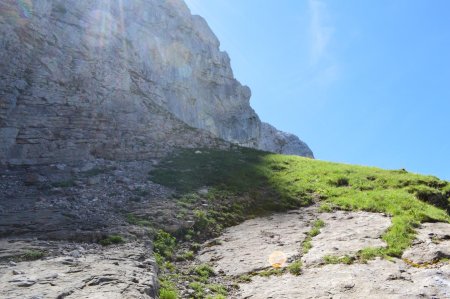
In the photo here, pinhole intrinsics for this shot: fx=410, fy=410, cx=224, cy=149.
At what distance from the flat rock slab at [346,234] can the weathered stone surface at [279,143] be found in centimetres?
9003

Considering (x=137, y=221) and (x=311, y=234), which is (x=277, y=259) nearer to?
(x=311, y=234)

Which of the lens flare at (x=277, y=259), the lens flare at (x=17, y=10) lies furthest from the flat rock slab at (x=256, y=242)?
the lens flare at (x=17, y=10)

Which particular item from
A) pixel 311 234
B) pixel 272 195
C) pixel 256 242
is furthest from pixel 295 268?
pixel 272 195

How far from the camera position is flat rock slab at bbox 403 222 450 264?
1647cm

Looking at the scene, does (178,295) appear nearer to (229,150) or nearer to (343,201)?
(343,201)

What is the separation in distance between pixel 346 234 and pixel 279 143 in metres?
112

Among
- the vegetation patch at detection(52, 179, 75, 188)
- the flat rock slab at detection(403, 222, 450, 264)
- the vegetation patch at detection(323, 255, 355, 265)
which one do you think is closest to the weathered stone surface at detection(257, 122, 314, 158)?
the vegetation patch at detection(52, 179, 75, 188)

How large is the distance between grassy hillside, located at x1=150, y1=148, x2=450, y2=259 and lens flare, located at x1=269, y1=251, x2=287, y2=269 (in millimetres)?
3309

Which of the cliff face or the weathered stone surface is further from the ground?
the weathered stone surface

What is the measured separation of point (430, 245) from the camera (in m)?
17.6

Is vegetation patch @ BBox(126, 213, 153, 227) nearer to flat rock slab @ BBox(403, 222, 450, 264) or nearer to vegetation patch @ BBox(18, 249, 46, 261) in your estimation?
vegetation patch @ BBox(18, 249, 46, 261)

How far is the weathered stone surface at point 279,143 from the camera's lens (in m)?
125

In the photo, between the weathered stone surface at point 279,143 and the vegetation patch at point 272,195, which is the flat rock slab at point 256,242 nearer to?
the vegetation patch at point 272,195

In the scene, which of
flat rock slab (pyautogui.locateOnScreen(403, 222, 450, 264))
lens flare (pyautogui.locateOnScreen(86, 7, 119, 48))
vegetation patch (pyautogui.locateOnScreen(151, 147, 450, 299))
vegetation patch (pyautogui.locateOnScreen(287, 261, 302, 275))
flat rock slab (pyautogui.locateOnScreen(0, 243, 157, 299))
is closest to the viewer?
flat rock slab (pyautogui.locateOnScreen(0, 243, 157, 299))
